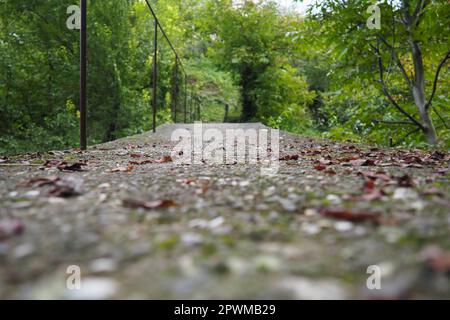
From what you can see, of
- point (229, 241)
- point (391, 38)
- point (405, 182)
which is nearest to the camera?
point (229, 241)

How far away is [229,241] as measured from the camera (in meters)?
0.84

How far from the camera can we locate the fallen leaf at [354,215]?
93cm

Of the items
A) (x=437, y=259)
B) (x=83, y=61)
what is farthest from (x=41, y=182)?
(x=83, y=61)

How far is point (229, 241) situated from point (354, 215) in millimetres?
354

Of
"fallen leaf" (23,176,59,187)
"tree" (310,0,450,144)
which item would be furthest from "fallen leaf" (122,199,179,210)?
"tree" (310,0,450,144)

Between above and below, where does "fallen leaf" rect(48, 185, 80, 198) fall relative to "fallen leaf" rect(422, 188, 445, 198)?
below

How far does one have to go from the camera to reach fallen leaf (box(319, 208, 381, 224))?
0.93 metres
